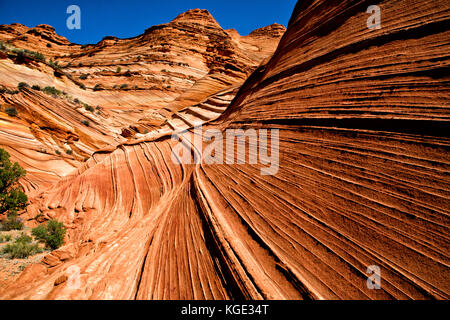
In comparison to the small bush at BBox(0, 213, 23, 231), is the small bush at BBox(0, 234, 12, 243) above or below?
below

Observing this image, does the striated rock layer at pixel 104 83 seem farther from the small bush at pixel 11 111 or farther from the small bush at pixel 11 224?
the small bush at pixel 11 224

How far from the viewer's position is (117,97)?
61.6 ft

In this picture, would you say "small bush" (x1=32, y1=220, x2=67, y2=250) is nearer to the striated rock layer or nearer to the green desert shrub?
the green desert shrub

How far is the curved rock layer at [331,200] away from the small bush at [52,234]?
226cm

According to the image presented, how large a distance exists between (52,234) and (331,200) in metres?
6.56

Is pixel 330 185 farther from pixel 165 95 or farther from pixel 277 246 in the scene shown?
pixel 165 95

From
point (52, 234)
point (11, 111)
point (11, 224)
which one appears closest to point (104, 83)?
point (11, 111)

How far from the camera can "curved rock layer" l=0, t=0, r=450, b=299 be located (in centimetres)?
128

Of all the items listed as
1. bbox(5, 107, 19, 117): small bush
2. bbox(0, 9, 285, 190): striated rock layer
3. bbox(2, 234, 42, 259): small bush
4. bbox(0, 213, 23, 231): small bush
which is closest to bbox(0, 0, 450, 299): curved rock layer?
bbox(2, 234, 42, 259): small bush

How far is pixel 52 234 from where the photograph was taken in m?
5.06

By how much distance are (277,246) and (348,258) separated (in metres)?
0.51

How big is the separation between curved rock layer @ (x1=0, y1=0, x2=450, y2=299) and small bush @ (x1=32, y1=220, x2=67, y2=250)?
7.40ft

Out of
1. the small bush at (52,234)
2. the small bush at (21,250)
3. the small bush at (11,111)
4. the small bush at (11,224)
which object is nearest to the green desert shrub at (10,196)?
the small bush at (11,224)
